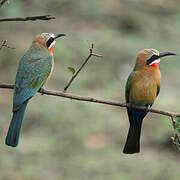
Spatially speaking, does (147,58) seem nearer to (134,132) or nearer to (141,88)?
(141,88)

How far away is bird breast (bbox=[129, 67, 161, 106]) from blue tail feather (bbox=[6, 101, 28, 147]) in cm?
75

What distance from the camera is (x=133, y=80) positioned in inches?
161

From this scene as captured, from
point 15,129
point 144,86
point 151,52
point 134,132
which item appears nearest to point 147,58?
point 151,52

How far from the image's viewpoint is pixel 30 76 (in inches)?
152

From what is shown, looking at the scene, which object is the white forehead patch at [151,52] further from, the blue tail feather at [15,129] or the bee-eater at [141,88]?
the blue tail feather at [15,129]

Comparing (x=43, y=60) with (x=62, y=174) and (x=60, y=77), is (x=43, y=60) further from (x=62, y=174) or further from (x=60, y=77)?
(x=60, y=77)

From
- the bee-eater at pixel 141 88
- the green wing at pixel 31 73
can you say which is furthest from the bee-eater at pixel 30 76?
the bee-eater at pixel 141 88

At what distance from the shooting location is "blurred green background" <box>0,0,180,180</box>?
22.0ft

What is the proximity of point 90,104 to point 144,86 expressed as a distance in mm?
3794

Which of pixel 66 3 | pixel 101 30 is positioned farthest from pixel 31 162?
pixel 66 3

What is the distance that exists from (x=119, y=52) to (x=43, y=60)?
542 cm

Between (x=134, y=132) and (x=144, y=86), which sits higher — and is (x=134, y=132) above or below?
below

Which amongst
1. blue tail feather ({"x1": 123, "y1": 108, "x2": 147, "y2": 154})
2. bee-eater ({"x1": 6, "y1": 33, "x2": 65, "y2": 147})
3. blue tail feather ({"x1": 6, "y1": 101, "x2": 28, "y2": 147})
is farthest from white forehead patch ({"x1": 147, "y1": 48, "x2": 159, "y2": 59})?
blue tail feather ({"x1": 6, "y1": 101, "x2": 28, "y2": 147})

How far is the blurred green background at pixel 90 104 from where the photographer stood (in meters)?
6.71
